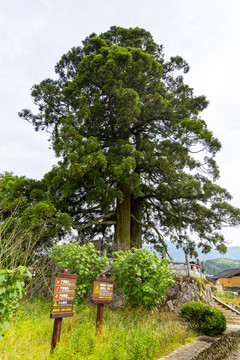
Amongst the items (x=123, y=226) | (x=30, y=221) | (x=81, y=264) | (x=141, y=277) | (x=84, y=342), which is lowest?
(x=84, y=342)

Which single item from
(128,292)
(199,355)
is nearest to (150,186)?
(128,292)

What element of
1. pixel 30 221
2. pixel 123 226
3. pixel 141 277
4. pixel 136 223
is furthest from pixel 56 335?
pixel 136 223

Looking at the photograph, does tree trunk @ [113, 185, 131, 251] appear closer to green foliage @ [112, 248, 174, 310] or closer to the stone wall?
the stone wall

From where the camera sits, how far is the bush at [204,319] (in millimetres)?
6348

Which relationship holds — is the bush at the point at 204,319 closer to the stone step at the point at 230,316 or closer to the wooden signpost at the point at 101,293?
the wooden signpost at the point at 101,293

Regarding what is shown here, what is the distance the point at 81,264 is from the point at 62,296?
2.38 m

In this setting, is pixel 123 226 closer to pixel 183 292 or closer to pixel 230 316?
pixel 183 292

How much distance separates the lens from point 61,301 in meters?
4.46

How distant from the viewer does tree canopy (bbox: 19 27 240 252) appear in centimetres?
1147

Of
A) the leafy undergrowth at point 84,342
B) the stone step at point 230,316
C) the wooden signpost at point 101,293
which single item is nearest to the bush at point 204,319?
the leafy undergrowth at point 84,342

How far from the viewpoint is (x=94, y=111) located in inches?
516

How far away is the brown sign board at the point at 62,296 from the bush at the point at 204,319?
13.1 ft

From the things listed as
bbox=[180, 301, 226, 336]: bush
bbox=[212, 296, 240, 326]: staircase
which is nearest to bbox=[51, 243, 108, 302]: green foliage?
bbox=[180, 301, 226, 336]: bush

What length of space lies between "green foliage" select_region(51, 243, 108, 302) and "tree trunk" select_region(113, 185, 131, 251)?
3.93 m
